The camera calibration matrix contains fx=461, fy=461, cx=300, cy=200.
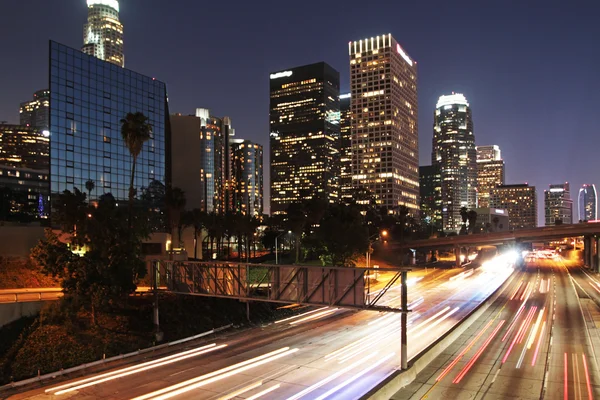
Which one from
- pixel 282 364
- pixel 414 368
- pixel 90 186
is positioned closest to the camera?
pixel 414 368

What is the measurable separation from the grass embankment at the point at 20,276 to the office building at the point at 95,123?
2908 centimetres

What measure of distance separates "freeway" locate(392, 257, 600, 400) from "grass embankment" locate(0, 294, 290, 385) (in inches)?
980

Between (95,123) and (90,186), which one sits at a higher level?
(95,123)

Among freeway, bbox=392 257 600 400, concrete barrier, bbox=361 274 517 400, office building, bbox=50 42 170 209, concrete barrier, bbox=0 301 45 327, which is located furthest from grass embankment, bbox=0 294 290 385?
office building, bbox=50 42 170 209

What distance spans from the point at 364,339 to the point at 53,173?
212 feet

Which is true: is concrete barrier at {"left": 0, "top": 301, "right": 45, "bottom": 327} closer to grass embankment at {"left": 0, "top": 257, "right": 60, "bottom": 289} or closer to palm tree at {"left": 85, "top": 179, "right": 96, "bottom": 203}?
grass embankment at {"left": 0, "top": 257, "right": 60, "bottom": 289}

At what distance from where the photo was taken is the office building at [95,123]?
82.7 m

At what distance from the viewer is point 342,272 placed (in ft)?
114

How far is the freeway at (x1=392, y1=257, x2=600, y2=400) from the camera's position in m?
27.8

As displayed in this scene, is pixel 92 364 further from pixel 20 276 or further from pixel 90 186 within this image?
pixel 90 186

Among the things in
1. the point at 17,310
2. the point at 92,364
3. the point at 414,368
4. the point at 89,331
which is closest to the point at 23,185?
the point at 17,310

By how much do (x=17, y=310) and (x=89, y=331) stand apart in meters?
6.12

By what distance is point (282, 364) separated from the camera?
112 feet

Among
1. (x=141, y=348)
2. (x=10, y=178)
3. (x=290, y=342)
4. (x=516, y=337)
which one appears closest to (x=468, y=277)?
(x=516, y=337)
